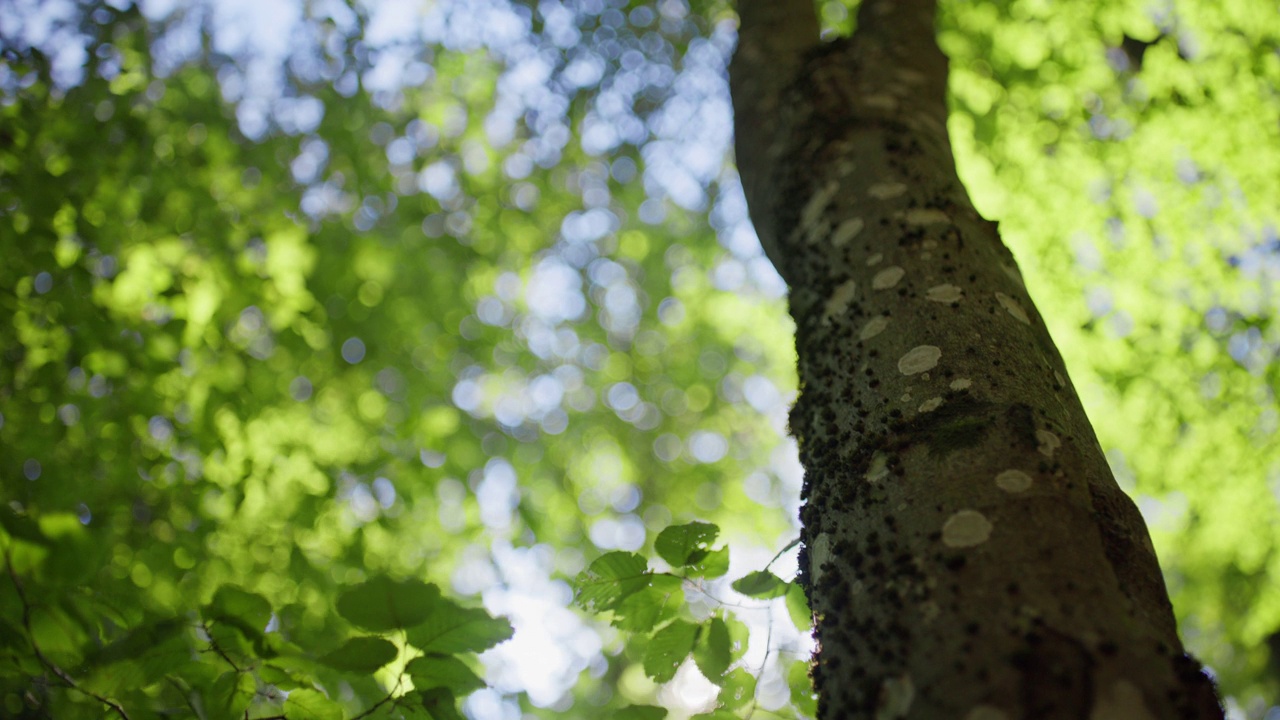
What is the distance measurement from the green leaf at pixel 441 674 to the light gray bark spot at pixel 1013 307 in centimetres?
136

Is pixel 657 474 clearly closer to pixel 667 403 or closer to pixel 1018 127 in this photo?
pixel 667 403

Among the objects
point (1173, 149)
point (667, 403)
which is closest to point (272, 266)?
point (667, 403)

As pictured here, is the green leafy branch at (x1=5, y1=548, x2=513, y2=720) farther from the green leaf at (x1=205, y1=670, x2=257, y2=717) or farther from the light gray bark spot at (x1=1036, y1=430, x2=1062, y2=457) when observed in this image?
the light gray bark spot at (x1=1036, y1=430, x2=1062, y2=457)

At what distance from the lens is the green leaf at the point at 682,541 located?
5.08 feet

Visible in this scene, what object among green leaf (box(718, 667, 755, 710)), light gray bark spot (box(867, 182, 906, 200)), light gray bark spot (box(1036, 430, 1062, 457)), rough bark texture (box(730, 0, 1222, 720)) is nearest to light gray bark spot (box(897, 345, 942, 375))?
rough bark texture (box(730, 0, 1222, 720))

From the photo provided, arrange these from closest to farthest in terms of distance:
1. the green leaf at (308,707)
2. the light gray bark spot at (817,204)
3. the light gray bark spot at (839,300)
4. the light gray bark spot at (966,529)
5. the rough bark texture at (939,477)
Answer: the rough bark texture at (939,477)
the light gray bark spot at (966,529)
the green leaf at (308,707)
the light gray bark spot at (839,300)
the light gray bark spot at (817,204)

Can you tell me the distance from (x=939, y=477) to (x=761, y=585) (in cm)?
64

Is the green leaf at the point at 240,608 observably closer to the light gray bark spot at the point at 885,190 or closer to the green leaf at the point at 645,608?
the green leaf at the point at 645,608

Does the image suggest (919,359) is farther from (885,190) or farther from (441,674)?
(441,674)

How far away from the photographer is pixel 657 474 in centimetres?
893

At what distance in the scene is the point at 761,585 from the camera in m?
1.64

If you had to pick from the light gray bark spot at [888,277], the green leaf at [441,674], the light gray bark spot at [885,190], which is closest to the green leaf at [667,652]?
the green leaf at [441,674]

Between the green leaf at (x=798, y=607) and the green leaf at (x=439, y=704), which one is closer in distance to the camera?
the green leaf at (x=439, y=704)

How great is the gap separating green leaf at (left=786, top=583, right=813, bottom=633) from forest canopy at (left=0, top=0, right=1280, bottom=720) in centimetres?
19
